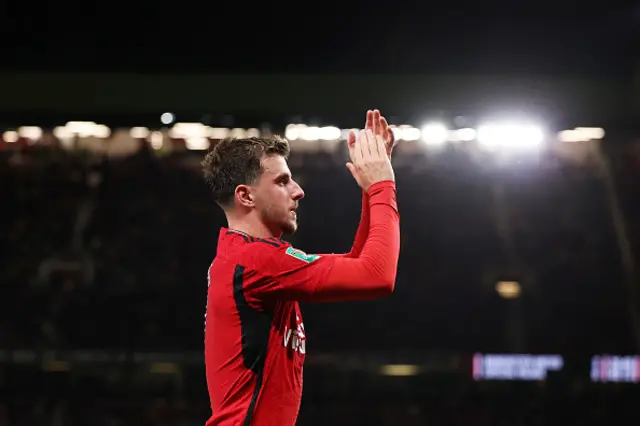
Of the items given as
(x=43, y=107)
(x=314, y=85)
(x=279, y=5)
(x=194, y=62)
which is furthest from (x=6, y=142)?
(x=279, y=5)

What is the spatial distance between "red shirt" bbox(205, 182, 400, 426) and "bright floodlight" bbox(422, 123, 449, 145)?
3622mm

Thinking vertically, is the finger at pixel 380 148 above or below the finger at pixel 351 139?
below

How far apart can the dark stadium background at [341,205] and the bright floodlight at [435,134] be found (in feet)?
0.24

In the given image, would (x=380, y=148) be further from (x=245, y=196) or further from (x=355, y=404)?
(x=355, y=404)

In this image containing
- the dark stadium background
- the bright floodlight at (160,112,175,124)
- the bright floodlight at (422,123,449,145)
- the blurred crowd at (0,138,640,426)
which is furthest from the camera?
the blurred crowd at (0,138,640,426)

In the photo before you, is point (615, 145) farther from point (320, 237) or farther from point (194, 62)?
point (194, 62)

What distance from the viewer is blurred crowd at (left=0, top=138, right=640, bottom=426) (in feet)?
17.6

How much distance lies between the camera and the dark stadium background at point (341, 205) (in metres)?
3.97

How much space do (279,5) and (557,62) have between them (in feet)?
5.85

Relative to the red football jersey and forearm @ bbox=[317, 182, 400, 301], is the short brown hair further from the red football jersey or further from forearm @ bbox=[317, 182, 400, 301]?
forearm @ bbox=[317, 182, 400, 301]

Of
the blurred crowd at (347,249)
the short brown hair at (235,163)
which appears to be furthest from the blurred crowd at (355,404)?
the short brown hair at (235,163)

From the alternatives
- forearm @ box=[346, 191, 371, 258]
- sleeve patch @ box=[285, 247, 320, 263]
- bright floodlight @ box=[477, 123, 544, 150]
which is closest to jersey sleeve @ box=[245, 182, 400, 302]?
sleeve patch @ box=[285, 247, 320, 263]

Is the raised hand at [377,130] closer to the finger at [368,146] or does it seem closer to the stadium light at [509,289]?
the finger at [368,146]

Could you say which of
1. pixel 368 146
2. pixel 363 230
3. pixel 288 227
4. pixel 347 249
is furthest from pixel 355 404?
pixel 368 146
